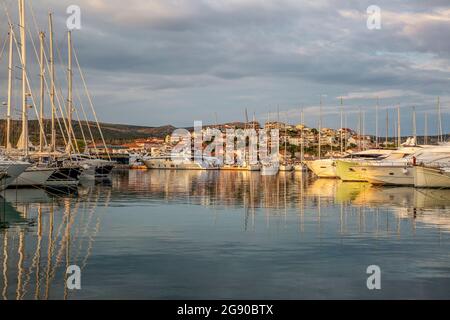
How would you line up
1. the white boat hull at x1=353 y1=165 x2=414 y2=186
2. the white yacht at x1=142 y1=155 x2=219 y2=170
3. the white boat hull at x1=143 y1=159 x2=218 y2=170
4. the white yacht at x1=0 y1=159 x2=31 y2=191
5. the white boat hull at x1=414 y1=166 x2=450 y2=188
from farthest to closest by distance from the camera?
the white yacht at x1=142 y1=155 x2=219 y2=170, the white boat hull at x1=143 y1=159 x2=218 y2=170, the white boat hull at x1=353 y1=165 x2=414 y2=186, the white boat hull at x1=414 y1=166 x2=450 y2=188, the white yacht at x1=0 y1=159 x2=31 y2=191

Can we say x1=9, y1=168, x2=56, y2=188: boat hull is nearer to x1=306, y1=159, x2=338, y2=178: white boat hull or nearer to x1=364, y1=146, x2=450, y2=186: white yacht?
x1=364, y1=146, x2=450, y2=186: white yacht

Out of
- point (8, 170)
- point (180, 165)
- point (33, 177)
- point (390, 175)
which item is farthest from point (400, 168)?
point (180, 165)

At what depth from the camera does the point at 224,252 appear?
14.6 m

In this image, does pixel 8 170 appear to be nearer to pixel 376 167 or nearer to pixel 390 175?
pixel 376 167

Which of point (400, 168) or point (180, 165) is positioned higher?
point (400, 168)

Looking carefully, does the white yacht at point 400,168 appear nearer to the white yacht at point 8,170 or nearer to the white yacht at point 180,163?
the white yacht at point 8,170

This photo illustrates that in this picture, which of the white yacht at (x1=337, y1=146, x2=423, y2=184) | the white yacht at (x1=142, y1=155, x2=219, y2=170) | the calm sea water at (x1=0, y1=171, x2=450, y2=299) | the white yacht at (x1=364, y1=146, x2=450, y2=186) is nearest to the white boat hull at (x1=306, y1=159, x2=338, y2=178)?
the white yacht at (x1=337, y1=146, x2=423, y2=184)

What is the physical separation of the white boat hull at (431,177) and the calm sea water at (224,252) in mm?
15472

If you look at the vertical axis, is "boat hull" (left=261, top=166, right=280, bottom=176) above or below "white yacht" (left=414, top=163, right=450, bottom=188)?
below

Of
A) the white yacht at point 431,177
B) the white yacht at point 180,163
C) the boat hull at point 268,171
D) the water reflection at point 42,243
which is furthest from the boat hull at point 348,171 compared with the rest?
the white yacht at point 180,163

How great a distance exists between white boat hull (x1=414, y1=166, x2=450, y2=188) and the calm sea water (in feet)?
50.8

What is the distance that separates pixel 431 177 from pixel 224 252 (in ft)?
98.4

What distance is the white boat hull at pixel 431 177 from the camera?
133 ft

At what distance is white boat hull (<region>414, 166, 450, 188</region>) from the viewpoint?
4069cm
